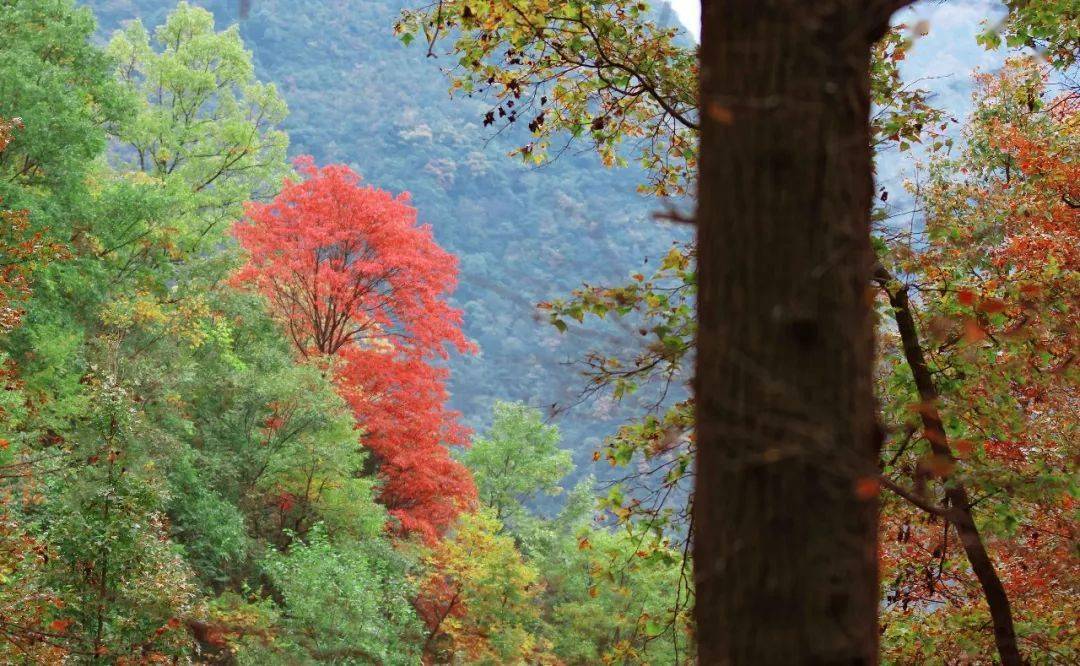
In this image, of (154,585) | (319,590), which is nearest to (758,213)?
(154,585)

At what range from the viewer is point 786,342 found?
75.5 inches

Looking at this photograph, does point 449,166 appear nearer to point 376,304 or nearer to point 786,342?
point 376,304

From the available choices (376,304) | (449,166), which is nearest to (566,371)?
(376,304)

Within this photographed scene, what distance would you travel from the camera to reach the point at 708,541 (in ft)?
6.46

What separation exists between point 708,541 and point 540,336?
7334 centimetres

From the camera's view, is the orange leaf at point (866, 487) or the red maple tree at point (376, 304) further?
the red maple tree at point (376, 304)

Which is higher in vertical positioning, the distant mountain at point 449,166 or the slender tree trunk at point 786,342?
the distant mountain at point 449,166

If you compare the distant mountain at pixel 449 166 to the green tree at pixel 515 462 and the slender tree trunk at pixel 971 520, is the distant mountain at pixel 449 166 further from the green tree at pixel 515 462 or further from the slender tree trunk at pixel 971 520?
the slender tree trunk at pixel 971 520

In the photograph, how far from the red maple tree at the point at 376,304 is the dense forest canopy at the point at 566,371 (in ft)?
0.34

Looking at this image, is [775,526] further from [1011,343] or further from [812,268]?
[1011,343]

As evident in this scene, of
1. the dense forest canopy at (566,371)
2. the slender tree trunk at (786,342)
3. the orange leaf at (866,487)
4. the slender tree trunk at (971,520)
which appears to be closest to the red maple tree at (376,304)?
the dense forest canopy at (566,371)

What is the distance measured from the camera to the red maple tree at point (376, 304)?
20.9 meters

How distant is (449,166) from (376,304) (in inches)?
2383

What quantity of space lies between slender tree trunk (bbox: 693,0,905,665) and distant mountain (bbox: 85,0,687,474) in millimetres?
70678
